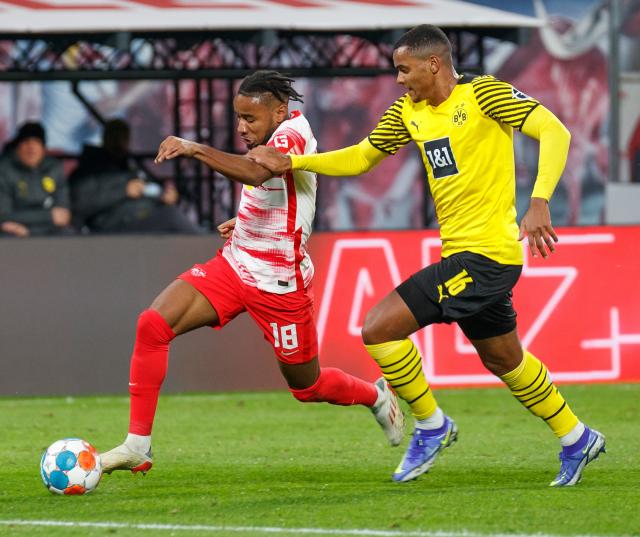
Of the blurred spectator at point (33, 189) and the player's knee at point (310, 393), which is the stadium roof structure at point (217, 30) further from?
the player's knee at point (310, 393)

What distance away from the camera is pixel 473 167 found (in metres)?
6.89

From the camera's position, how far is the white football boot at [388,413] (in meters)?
7.77

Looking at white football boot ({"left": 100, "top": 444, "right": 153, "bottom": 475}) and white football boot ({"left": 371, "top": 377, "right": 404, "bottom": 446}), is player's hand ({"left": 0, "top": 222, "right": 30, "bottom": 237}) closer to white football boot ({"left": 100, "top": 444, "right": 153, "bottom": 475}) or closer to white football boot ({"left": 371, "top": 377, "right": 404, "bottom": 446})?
white football boot ({"left": 371, "top": 377, "right": 404, "bottom": 446})

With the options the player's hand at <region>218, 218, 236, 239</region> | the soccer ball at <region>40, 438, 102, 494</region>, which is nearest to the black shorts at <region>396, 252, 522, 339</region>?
the player's hand at <region>218, 218, 236, 239</region>

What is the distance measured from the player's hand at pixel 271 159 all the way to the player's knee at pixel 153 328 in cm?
86

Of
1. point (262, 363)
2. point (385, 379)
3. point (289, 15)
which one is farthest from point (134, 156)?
point (385, 379)

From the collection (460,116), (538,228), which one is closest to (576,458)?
(538,228)

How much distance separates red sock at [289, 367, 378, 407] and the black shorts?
2.56ft

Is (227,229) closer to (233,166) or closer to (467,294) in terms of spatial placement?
(233,166)

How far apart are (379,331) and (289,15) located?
795 cm

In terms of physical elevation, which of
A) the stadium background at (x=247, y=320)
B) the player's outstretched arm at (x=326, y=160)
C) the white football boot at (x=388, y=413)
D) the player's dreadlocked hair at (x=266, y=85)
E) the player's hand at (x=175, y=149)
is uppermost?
the player's dreadlocked hair at (x=266, y=85)

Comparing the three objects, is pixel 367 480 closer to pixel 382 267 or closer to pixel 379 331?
pixel 379 331

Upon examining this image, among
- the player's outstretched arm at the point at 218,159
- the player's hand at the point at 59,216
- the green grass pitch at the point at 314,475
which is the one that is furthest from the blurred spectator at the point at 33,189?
the player's outstretched arm at the point at 218,159

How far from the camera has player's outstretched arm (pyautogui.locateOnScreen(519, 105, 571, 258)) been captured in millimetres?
6465
